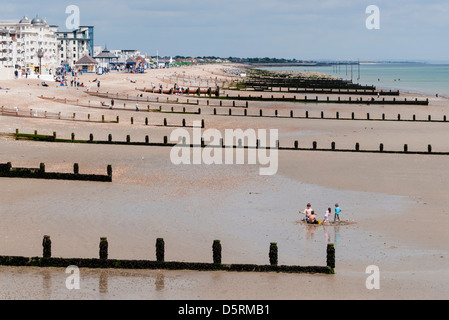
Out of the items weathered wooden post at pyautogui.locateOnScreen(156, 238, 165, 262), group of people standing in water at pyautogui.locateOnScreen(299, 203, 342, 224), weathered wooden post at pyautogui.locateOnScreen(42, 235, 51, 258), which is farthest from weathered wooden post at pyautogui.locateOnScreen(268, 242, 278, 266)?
weathered wooden post at pyautogui.locateOnScreen(42, 235, 51, 258)

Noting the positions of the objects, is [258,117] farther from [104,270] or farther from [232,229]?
[104,270]

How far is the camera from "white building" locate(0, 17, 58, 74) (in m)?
154

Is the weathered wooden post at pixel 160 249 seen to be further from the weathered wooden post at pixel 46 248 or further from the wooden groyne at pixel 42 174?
the wooden groyne at pixel 42 174

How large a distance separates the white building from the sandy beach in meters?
105

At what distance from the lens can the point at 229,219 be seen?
2820 centimetres

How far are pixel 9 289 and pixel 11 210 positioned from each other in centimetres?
974

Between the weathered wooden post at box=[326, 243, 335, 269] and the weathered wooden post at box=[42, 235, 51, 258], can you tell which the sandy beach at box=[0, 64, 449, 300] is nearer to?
the weathered wooden post at box=[326, 243, 335, 269]

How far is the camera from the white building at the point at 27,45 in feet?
505

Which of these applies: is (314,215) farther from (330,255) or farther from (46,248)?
(46,248)

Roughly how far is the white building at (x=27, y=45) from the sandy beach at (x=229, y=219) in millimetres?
104557

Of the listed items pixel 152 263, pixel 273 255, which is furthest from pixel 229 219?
pixel 152 263

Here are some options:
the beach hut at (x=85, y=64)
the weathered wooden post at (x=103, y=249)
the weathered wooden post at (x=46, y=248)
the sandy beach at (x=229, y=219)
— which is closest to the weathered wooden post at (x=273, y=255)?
the sandy beach at (x=229, y=219)
